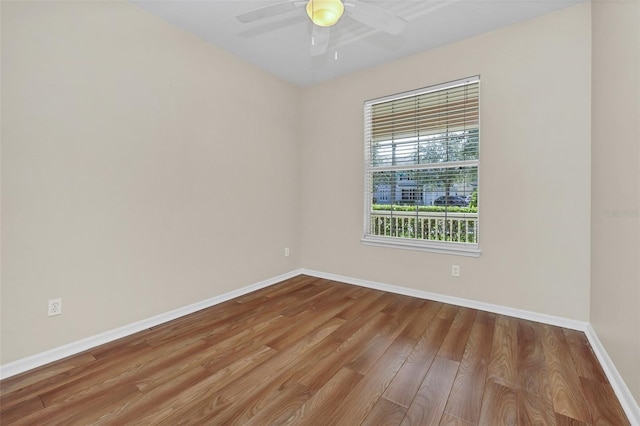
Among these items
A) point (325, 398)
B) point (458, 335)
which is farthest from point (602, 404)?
point (325, 398)

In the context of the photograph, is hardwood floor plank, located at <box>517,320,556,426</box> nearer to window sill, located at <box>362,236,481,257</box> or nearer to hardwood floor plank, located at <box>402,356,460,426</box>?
hardwood floor plank, located at <box>402,356,460,426</box>

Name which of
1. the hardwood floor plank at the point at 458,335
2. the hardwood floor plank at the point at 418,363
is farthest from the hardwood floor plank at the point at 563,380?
the hardwood floor plank at the point at 418,363

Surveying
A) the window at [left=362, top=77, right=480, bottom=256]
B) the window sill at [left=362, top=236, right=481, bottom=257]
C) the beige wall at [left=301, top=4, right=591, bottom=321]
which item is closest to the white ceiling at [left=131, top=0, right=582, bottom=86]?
the beige wall at [left=301, top=4, right=591, bottom=321]

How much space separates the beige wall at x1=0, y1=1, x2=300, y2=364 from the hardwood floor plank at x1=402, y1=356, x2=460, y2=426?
7.28 ft

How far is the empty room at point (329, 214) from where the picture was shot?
1.63 m

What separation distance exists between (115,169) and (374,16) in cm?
225

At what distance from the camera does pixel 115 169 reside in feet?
7.34

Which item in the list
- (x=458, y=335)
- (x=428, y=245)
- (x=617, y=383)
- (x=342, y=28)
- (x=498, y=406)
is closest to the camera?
(x=498, y=406)

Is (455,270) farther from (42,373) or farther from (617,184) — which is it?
(42,373)

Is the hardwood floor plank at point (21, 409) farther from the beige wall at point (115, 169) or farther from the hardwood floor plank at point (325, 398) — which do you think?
the hardwood floor plank at point (325, 398)

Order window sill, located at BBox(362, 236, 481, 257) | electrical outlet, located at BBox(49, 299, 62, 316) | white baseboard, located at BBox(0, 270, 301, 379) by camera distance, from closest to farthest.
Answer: white baseboard, located at BBox(0, 270, 301, 379)
electrical outlet, located at BBox(49, 299, 62, 316)
window sill, located at BBox(362, 236, 481, 257)

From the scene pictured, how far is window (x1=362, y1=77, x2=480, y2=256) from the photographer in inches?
115

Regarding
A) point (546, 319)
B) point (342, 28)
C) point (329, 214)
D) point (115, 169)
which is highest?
point (342, 28)

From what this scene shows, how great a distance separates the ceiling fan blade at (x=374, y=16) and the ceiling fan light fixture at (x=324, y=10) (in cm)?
9
